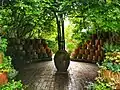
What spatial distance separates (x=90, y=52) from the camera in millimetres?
12359

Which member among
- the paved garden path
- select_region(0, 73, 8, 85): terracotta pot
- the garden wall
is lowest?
the paved garden path

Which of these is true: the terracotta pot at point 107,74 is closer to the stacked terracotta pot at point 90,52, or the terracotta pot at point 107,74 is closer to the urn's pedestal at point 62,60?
the urn's pedestal at point 62,60

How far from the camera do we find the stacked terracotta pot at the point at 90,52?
38.4 feet

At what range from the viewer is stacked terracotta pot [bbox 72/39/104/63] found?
11695 mm

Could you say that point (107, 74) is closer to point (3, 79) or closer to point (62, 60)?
point (3, 79)

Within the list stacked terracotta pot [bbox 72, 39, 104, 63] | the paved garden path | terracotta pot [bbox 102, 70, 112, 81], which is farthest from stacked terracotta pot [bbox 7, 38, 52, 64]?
terracotta pot [bbox 102, 70, 112, 81]

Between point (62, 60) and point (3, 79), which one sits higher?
point (3, 79)

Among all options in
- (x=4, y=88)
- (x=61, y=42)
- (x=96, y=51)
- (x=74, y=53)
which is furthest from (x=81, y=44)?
(x=4, y=88)

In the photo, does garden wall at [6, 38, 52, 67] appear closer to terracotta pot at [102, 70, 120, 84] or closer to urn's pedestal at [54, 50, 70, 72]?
urn's pedestal at [54, 50, 70, 72]

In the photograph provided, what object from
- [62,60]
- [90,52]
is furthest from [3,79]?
[90,52]

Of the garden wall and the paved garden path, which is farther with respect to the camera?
the garden wall

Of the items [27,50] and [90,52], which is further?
[90,52]

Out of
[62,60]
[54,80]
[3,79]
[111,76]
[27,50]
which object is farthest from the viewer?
[27,50]

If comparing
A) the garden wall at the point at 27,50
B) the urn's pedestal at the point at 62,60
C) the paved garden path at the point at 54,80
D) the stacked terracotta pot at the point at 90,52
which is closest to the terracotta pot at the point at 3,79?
the paved garden path at the point at 54,80
